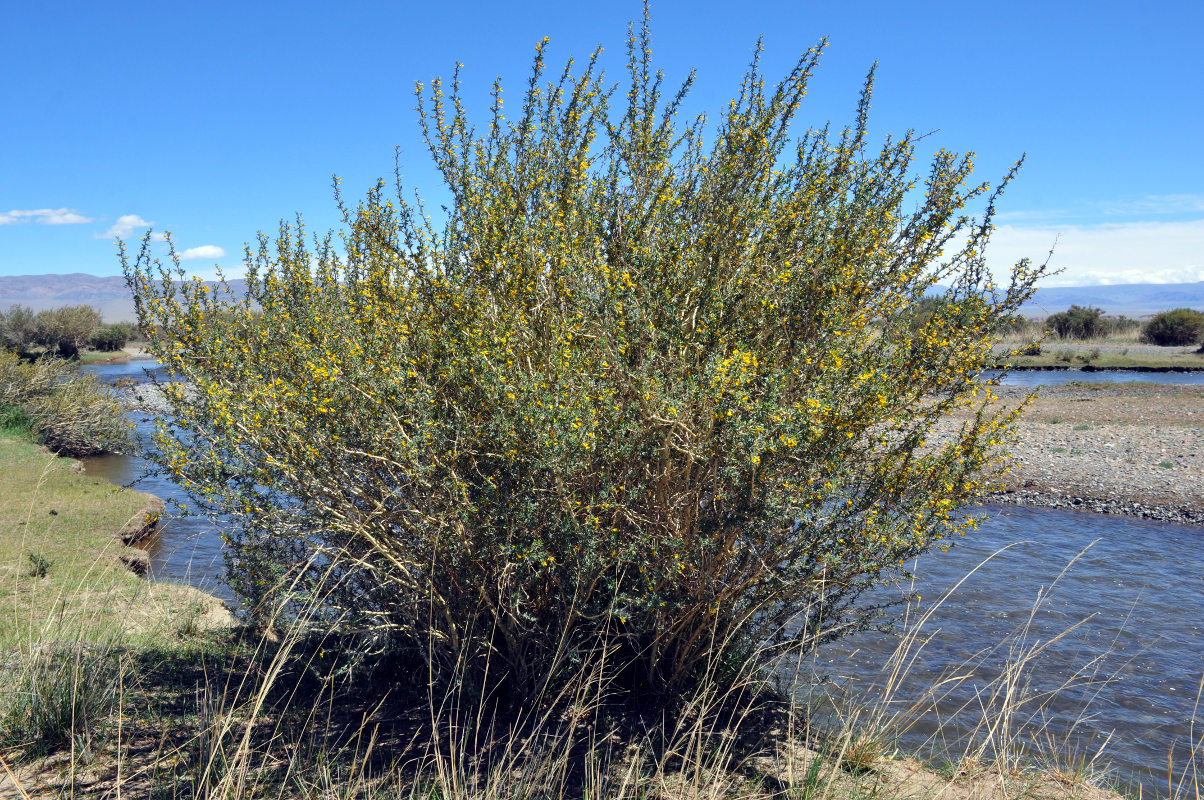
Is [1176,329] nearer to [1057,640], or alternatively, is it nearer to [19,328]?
[1057,640]

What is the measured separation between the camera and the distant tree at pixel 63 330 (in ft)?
123

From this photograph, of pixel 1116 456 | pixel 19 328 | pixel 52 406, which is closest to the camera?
pixel 1116 456

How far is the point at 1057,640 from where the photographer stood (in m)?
7.39

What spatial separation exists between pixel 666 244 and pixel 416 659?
3196mm

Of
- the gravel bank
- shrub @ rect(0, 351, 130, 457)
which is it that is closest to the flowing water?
the gravel bank

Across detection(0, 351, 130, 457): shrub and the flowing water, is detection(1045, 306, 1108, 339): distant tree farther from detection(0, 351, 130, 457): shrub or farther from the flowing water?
detection(0, 351, 130, 457): shrub

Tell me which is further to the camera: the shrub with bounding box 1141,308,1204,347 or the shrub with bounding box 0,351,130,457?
the shrub with bounding box 1141,308,1204,347

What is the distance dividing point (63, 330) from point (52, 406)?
90.6 feet

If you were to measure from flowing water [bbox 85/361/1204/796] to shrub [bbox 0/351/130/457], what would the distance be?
23.6 feet

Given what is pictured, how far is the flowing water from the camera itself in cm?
565

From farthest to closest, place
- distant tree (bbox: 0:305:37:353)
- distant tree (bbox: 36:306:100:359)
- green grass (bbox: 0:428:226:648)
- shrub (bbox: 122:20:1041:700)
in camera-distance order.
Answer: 1. distant tree (bbox: 36:306:100:359)
2. distant tree (bbox: 0:305:37:353)
3. green grass (bbox: 0:428:226:648)
4. shrub (bbox: 122:20:1041:700)

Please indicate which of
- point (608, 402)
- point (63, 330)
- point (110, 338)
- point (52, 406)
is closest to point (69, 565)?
point (608, 402)

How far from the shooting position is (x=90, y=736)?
3771 millimetres

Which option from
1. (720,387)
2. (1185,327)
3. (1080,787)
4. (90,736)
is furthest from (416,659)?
(1185,327)
